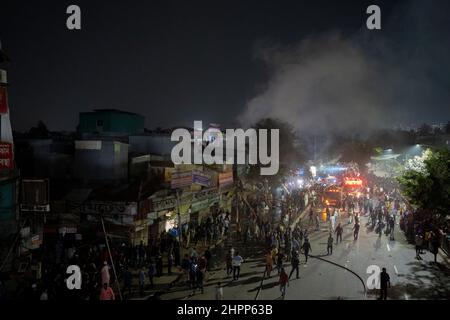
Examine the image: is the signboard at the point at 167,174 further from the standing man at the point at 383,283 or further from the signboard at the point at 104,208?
the standing man at the point at 383,283

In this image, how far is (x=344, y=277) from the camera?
1623cm

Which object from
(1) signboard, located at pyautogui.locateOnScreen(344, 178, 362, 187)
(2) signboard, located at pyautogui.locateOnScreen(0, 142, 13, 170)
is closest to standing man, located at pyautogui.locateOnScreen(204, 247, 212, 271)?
(2) signboard, located at pyautogui.locateOnScreen(0, 142, 13, 170)

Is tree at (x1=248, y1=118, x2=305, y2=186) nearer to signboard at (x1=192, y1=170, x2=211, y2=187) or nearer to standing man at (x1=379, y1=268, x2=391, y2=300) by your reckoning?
signboard at (x1=192, y1=170, x2=211, y2=187)

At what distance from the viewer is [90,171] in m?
22.6

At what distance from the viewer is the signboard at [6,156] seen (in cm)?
1551

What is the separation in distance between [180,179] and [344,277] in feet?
34.6

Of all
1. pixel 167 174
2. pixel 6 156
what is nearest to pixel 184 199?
pixel 167 174

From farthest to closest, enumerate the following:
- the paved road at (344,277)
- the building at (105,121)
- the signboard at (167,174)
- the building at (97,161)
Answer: the building at (105,121) → the signboard at (167,174) → the building at (97,161) → the paved road at (344,277)

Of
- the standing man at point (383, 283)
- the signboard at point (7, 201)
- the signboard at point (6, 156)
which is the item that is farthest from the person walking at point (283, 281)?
the signboard at point (6, 156)

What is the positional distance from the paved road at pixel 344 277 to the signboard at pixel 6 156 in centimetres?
910

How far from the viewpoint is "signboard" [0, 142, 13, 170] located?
15508mm

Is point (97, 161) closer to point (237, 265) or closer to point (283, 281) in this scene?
point (237, 265)
